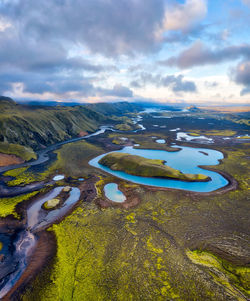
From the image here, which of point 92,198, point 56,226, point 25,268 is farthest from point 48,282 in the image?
point 92,198

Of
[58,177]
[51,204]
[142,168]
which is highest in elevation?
[51,204]

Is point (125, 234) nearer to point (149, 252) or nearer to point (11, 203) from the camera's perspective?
point (149, 252)

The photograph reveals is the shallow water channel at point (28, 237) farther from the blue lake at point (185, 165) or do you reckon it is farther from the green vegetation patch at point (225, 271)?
the green vegetation patch at point (225, 271)

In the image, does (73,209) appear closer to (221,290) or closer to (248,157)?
(221,290)

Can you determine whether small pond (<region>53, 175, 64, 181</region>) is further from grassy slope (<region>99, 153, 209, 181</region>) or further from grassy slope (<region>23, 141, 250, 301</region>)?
grassy slope (<region>23, 141, 250, 301</region>)

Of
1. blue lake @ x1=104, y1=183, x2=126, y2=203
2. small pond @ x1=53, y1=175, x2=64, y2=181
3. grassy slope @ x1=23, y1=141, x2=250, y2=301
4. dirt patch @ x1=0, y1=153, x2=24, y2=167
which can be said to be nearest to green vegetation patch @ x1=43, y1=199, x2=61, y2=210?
grassy slope @ x1=23, y1=141, x2=250, y2=301

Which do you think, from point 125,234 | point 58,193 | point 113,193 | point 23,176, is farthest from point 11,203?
point 125,234
